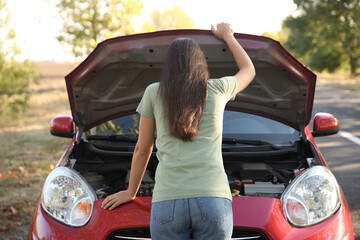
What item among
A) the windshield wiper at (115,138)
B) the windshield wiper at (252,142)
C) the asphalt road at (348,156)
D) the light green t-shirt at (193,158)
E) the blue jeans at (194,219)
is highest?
the light green t-shirt at (193,158)

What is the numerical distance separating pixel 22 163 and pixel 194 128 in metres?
6.84

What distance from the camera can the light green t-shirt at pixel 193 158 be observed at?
82.7 inches

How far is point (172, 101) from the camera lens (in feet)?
6.75

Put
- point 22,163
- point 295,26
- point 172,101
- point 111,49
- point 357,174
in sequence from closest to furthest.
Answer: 1. point 172,101
2. point 111,49
3. point 357,174
4. point 22,163
5. point 295,26

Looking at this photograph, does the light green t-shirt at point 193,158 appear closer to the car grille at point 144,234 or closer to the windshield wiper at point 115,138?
the car grille at point 144,234

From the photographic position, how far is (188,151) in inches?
83.2

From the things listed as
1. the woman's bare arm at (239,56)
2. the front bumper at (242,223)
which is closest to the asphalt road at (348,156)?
the front bumper at (242,223)

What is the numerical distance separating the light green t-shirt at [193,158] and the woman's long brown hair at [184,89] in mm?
54

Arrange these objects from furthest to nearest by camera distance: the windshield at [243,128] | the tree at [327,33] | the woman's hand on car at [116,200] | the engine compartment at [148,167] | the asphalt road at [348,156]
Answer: the tree at [327,33] → the asphalt road at [348,156] → the windshield at [243,128] → the engine compartment at [148,167] → the woman's hand on car at [116,200]

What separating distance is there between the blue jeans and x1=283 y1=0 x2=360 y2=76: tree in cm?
4167

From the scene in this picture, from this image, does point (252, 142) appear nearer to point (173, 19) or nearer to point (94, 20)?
point (94, 20)

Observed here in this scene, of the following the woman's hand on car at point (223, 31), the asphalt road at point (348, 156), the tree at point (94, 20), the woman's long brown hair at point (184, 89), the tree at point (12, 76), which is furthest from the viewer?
the tree at point (12, 76)

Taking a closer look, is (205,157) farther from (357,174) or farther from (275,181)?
(357,174)

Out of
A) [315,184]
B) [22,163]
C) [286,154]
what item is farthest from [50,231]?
[22,163]
